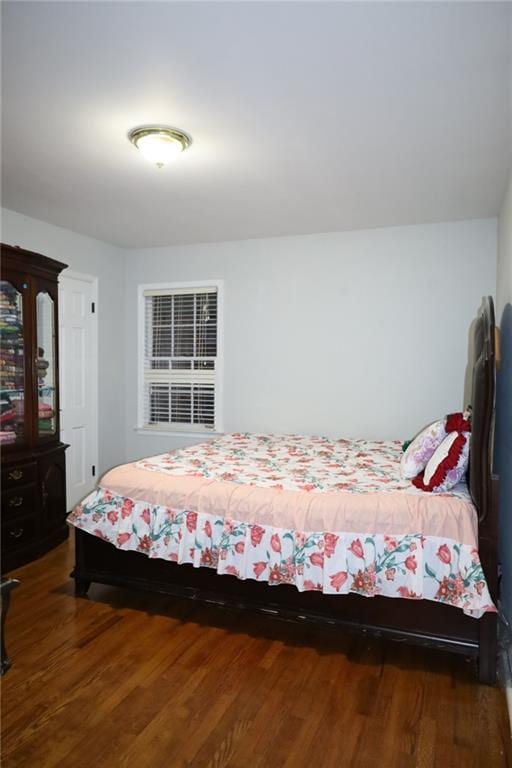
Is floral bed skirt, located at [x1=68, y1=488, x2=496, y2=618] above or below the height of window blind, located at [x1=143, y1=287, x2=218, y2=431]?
below

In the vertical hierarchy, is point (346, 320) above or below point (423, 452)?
above

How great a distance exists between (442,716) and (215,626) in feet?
3.80

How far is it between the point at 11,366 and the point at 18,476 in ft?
2.40

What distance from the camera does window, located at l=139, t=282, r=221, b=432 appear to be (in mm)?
5000

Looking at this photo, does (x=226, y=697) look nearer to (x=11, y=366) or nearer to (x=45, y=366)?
(x=11, y=366)

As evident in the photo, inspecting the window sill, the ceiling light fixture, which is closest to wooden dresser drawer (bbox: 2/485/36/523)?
the window sill

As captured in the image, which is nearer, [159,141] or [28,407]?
[159,141]

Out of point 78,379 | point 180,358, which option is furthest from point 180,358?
point 78,379

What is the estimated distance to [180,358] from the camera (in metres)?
5.12

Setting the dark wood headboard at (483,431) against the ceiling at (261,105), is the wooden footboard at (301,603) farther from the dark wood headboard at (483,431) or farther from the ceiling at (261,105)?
the ceiling at (261,105)

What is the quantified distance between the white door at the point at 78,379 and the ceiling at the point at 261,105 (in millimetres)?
868

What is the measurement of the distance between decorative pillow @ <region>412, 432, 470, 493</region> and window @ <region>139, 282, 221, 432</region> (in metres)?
2.71

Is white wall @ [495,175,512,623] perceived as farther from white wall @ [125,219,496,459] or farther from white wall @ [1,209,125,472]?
white wall @ [1,209,125,472]

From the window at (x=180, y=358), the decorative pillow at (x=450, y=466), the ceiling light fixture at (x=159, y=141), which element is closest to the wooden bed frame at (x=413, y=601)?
the decorative pillow at (x=450, y=466)
